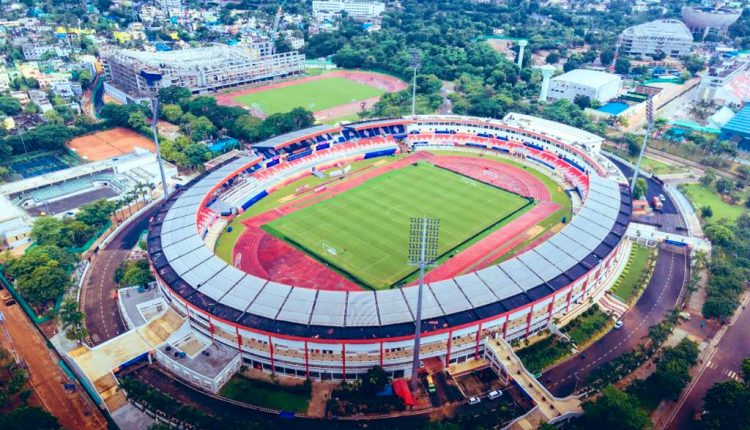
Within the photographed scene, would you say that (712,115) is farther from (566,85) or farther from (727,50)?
(727,50)

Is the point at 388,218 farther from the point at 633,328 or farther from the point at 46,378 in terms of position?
the point at 46,378

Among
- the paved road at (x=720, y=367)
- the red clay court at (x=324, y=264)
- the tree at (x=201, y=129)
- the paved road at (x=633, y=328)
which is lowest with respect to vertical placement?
the paved road at (x=720, y=367)

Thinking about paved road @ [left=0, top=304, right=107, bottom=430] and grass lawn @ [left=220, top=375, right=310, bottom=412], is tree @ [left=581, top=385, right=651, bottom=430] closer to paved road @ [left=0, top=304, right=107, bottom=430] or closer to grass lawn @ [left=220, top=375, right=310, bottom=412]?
grass lawn @ [left=220, top=375, right=310, bottom=412]

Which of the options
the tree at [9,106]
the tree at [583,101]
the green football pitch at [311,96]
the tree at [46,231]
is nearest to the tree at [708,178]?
the tree at [583,101]

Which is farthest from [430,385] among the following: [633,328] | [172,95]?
[172,95]

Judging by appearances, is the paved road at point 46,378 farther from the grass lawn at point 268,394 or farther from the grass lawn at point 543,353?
the grass lawn at point 543,353

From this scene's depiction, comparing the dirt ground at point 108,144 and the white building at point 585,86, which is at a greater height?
the white building at point 585,86

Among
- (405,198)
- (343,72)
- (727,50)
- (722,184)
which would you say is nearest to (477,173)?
(405,198)
